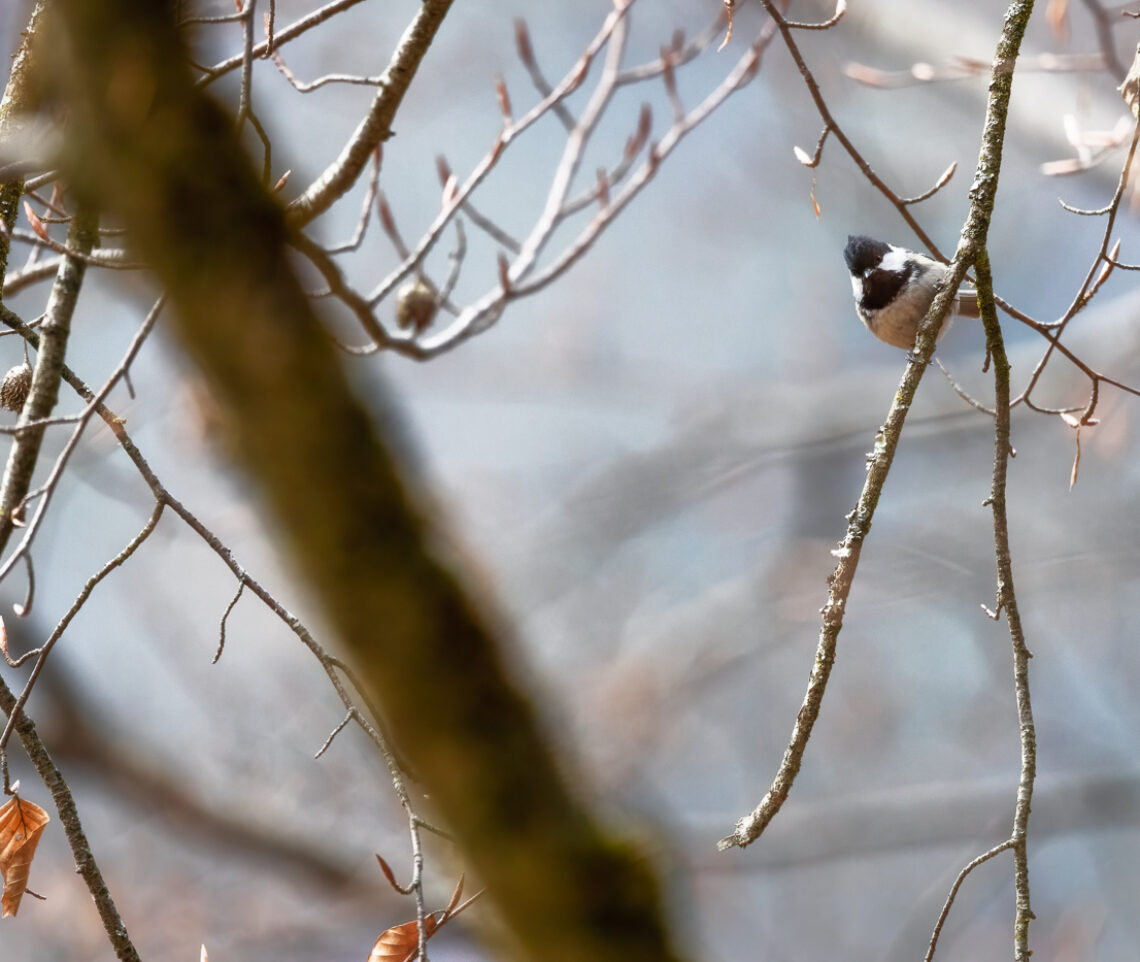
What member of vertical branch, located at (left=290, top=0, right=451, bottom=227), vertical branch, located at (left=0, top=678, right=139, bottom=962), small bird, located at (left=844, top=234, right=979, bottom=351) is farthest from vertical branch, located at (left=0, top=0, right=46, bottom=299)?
small bird, located at (left=844, top=234, right=979, bottom=351)

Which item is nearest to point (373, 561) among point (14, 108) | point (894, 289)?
point (14, 108)

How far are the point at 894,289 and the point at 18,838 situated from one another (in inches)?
74.1

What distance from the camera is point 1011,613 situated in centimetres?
128

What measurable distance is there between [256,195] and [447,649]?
258 millimetres

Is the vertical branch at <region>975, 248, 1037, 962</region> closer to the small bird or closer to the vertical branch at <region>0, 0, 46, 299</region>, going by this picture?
the small bird

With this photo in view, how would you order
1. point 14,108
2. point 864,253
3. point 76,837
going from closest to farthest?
1. point 76,837
2. point 14,108
3. point 864,253

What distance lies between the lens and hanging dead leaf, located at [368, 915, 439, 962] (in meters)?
1.28

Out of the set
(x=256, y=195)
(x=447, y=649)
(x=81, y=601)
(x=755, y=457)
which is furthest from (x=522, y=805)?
(x=755, y=457)

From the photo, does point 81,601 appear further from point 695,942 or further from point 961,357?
point 961,357

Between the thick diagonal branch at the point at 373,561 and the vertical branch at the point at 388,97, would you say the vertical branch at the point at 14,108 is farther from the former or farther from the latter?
the thick diagonal branch at the point at 373,561

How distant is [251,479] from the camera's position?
557 millimetres

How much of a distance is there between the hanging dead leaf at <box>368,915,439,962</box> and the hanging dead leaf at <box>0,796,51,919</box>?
17.5 inches

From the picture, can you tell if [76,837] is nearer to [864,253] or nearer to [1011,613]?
[1011,613]

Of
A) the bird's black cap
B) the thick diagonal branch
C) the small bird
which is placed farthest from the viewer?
the bird's black cap
